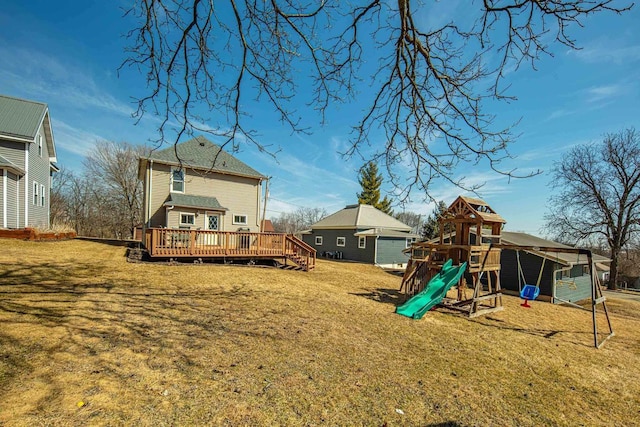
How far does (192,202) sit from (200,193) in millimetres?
1243

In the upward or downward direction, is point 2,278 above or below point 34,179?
below

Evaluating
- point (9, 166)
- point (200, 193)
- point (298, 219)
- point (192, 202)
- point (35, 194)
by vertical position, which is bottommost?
point (298, 219)

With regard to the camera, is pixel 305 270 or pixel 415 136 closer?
pixel 415 136

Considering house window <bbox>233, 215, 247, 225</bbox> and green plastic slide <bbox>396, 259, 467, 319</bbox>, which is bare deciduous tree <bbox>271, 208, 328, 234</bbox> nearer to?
house window <bbox>233, 215, 247, 225</bbox>

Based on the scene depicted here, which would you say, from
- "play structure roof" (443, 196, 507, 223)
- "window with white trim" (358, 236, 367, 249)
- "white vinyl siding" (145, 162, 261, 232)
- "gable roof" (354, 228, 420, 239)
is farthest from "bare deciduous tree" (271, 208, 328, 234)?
"play structure roof" (443, 196, 507, 223)

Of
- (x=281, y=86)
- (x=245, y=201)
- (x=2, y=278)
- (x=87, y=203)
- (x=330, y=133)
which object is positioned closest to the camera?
(x=281, y=86)

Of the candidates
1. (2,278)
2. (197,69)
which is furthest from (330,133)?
(2,278)

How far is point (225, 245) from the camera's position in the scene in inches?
514

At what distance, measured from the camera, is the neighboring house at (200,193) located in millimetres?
15797

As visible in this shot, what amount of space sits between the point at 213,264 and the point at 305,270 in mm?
4159

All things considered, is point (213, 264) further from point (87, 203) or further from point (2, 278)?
point (87, 203)

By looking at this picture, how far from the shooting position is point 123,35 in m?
3.90

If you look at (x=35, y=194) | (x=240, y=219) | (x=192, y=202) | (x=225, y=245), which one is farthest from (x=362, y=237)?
(x=35, y=194)

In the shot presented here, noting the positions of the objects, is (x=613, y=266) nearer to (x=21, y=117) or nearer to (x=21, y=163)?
(x=21, y=163)
